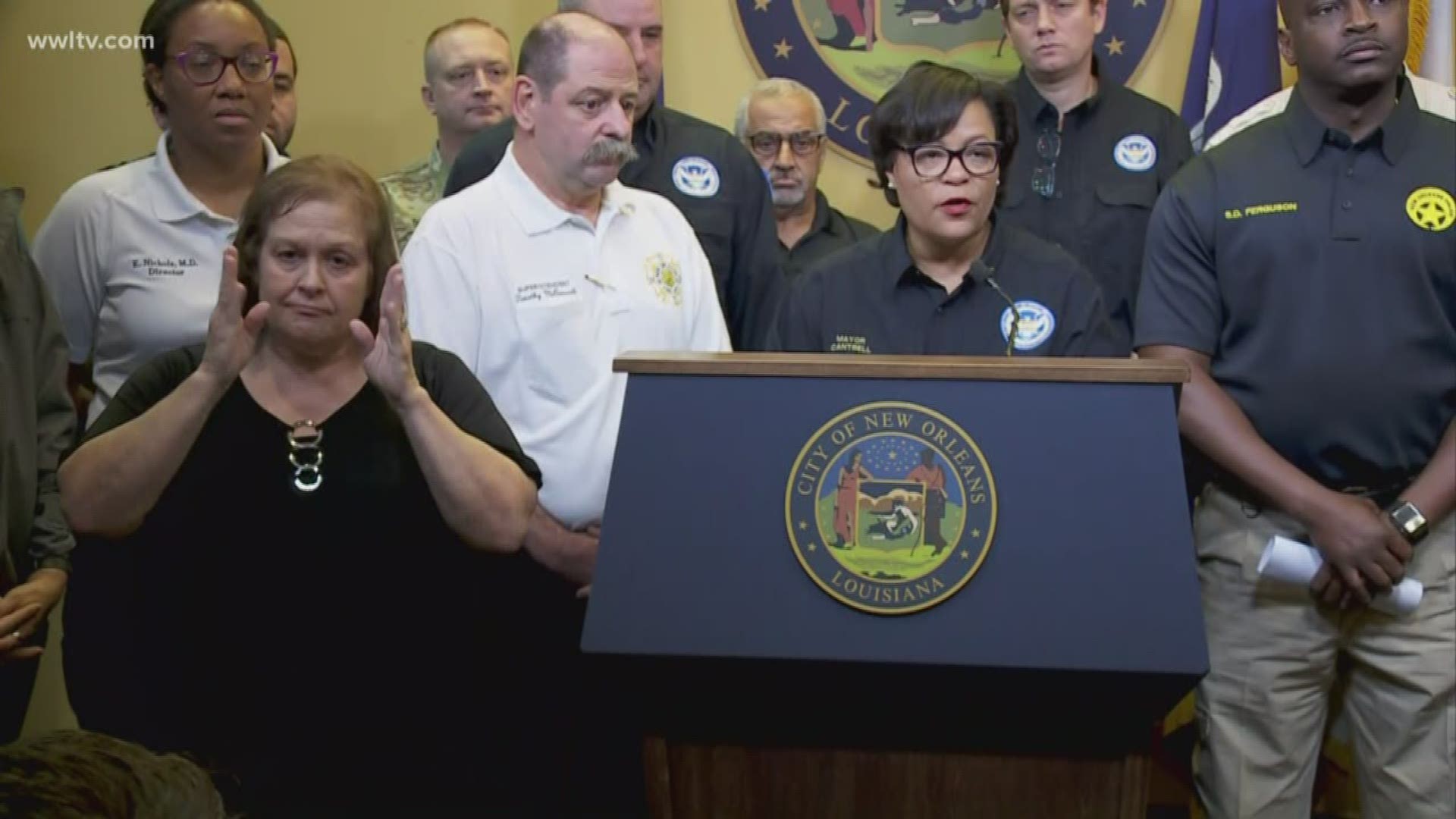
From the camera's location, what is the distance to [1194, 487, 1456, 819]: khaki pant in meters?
2.67

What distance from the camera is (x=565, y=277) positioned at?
9.41 ft

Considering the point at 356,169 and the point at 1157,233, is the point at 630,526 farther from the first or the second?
the point at 1157,233

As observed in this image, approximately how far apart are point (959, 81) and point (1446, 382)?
3.15ft

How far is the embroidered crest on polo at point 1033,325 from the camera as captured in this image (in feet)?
8.54

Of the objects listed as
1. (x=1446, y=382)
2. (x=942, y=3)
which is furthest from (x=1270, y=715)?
(x=942, y=3)

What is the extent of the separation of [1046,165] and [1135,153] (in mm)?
194

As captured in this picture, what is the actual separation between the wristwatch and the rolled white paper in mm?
83

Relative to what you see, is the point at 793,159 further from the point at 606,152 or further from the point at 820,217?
the point at 606,152

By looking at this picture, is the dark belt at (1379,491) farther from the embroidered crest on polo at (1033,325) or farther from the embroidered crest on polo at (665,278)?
the embroidered crest on polo at (665,278)

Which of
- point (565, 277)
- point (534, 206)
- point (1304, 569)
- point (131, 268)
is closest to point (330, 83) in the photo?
point (131, 268)

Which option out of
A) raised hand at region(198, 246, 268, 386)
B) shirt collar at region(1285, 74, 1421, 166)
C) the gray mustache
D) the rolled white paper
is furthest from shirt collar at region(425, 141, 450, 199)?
the rolled white paper

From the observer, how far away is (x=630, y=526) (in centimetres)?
178

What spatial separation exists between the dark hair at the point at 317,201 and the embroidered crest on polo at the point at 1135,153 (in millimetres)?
1752

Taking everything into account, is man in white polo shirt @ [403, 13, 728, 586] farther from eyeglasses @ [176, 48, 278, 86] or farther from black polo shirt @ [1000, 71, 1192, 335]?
black polo shirt @ [1000, 71, 1192, 335]
